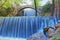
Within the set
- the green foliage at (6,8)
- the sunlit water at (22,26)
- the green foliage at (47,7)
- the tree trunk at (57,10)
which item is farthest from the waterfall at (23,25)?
the green foliage at (47,7)

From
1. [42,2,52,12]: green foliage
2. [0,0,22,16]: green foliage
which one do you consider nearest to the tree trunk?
[42,2,52,12]: green foliage

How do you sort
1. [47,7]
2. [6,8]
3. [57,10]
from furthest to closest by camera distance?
[6,8], [47,7], [57,10]

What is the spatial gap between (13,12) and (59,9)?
4.22 m

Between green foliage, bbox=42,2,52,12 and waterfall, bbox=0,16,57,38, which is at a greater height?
green foliage, bbox=42,2,52,12

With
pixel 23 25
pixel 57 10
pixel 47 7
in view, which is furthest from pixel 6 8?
pixel 23 25

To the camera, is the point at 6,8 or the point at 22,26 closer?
the point at 22,26

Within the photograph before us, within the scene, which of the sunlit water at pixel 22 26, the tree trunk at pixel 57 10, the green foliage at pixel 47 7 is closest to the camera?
the sunlit water at pixel 22 26

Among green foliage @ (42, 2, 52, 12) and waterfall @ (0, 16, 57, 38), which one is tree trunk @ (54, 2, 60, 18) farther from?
waterfall @ (0, 16, 57, 38)

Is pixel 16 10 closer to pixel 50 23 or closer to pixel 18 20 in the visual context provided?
pixel 18 20

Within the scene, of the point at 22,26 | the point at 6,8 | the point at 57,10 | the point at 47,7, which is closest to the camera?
the point at 22,26

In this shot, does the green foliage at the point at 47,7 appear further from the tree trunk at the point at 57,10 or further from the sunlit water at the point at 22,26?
the sunlit water at the point at 22,26

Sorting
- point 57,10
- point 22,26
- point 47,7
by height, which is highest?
point 47,7

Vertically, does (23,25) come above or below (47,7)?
below

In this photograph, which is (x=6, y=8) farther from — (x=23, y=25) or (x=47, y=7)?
(x=23, y=25)
